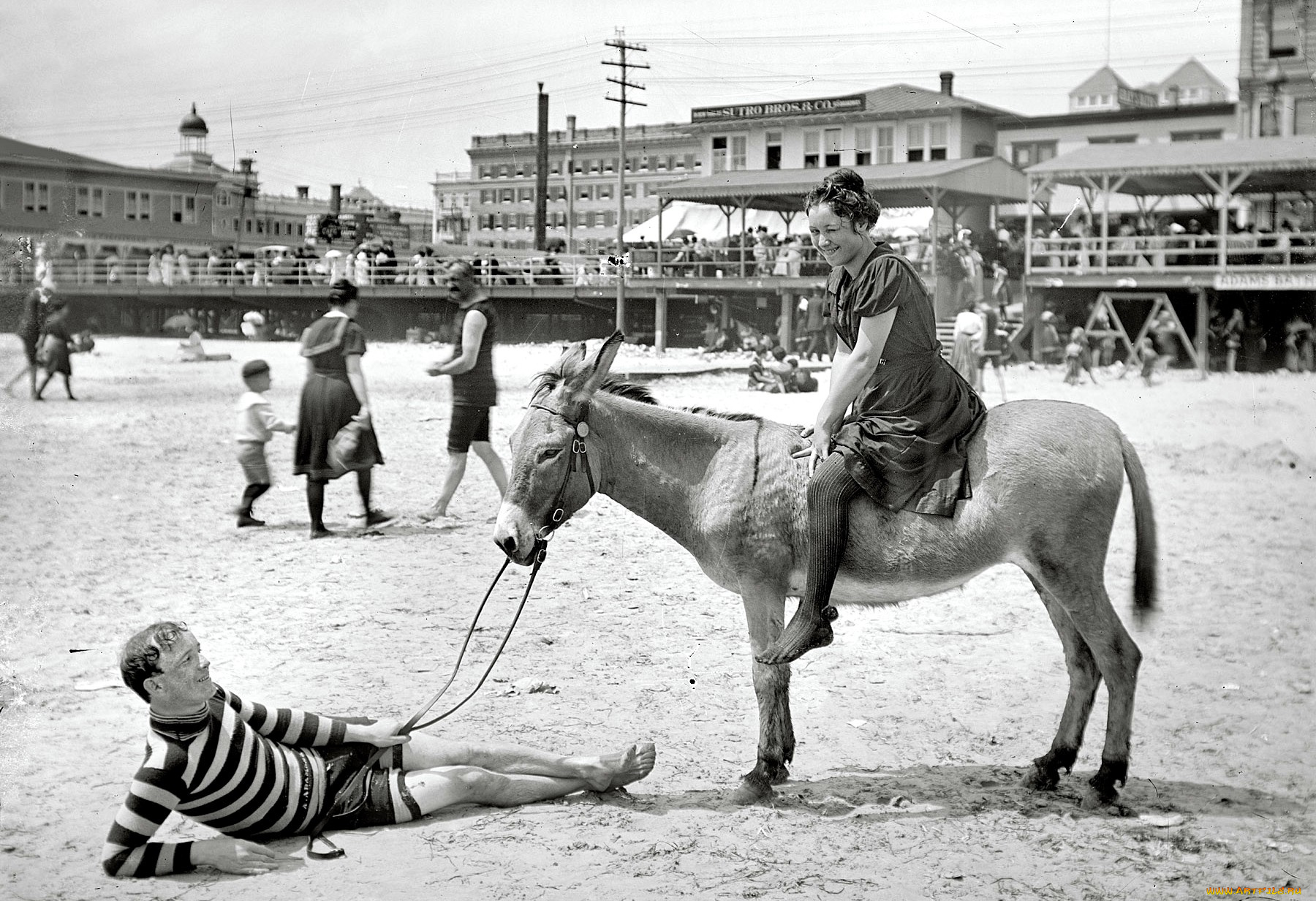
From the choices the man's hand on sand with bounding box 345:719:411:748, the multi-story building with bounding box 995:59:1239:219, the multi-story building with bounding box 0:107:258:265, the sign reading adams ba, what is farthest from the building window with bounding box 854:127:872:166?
the man's hand on sand with bounding box 345:719:411:748

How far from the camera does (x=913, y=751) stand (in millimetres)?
4797

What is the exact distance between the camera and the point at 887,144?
722 inches

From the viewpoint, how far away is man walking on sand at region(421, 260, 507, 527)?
27.1 ft

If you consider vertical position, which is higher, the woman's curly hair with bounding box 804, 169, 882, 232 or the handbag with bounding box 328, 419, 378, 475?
the woman's curly hair with bounding box 804, 169, 882, 232

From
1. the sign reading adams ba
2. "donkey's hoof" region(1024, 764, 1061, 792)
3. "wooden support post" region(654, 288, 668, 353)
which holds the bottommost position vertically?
"donkey's hoof" region(1024, 764, 1061, 792)

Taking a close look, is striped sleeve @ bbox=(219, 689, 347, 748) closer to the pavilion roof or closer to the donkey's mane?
the donkey's mane

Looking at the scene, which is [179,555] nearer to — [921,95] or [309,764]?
[309,764]

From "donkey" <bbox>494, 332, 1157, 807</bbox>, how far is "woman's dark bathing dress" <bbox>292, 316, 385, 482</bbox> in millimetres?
4492

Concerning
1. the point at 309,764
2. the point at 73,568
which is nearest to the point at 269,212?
the point at 73,568

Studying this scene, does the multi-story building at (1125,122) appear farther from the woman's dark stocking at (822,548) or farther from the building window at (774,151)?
the woman's dark stocking at (822,548)

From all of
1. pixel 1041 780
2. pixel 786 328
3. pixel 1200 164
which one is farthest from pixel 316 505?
pixel 1200 164

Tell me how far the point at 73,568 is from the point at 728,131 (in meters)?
9.72

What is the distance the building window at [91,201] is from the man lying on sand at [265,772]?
148 inches

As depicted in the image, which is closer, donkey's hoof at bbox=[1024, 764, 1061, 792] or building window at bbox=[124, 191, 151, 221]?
donkey's hoof at bbox=[1024, 764, 1061, 792]
